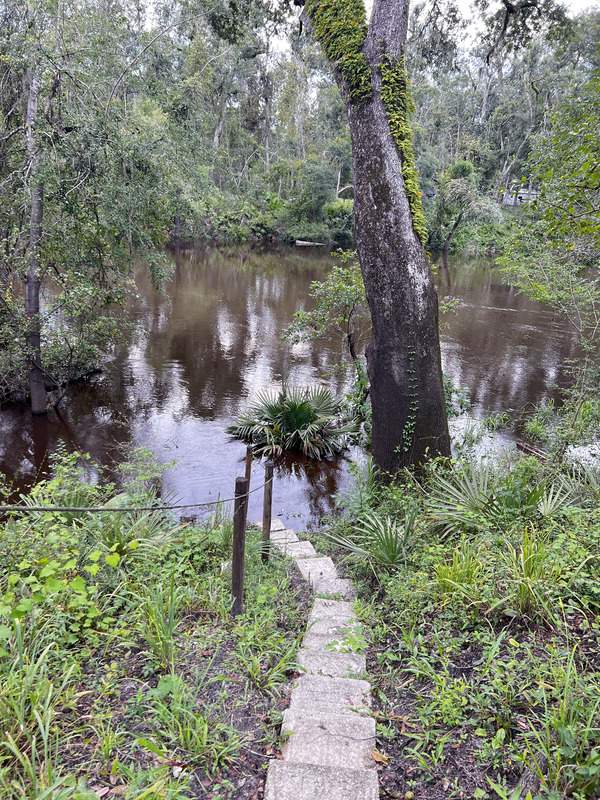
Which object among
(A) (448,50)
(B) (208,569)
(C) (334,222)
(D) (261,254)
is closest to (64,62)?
(A) (448,50)

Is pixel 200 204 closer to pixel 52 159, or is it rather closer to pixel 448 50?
pixel 52 159

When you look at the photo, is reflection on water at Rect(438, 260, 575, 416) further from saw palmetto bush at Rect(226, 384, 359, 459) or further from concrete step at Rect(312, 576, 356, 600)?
concrete step at Rect(312, 576, 356, 600)

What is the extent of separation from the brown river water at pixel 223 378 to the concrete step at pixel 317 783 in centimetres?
389

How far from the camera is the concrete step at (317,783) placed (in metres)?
2.05

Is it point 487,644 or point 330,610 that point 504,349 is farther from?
point 487,644

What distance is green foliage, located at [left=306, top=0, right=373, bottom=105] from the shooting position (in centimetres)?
537

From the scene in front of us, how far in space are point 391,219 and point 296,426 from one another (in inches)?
164

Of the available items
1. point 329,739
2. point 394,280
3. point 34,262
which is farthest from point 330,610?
point 34,262

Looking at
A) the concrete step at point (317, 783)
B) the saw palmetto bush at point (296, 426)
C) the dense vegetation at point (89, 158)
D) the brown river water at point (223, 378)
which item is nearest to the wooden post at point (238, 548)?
the concrete step at point (317, 783)

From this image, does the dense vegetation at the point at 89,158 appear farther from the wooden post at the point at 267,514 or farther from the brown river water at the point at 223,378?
the wooden post at the point at 267,514

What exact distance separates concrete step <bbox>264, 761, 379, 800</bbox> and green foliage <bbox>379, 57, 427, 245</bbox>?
4.96 m

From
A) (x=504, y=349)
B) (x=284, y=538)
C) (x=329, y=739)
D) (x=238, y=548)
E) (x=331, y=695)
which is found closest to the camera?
(x=329, y=739)

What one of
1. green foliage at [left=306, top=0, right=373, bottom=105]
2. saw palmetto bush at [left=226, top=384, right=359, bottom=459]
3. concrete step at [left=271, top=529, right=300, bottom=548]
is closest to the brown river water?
saw palmetto bush at [left=226, top=384, right=359, bottom=459]

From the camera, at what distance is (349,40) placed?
545 centimetres
